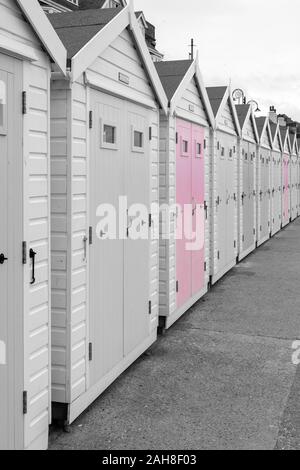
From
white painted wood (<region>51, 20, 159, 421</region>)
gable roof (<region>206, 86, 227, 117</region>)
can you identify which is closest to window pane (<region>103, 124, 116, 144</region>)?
white painted wood (<region>51, 20, 159, 421</region>)

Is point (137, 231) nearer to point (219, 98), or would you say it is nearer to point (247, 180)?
point (219, 98)

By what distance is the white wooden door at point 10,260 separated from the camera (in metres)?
3.34

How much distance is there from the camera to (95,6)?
97.2 feet

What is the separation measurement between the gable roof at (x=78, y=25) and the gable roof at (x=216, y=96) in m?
4.66

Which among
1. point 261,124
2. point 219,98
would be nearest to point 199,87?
point 219,98

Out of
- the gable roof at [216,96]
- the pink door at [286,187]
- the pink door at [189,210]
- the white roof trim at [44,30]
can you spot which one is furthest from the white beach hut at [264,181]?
the white roof trim at [44,30]

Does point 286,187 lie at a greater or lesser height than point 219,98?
lesser

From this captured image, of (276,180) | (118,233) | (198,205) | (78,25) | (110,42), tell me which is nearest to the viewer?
(78,25)

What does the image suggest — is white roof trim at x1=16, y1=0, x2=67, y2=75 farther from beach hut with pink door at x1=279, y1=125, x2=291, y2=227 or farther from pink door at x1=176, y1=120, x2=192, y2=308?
beach hut with pink door at x1=279, y1=125, x2=291, y2=227

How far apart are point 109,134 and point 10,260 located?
72.5 inches

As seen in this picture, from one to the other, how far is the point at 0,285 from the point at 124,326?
2.17 m

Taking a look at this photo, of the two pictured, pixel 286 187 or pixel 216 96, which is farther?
pixel 286 187

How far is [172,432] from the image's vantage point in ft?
13.7

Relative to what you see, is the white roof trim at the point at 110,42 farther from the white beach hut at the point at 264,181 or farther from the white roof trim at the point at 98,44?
the white beach hut at the point at 264,181
